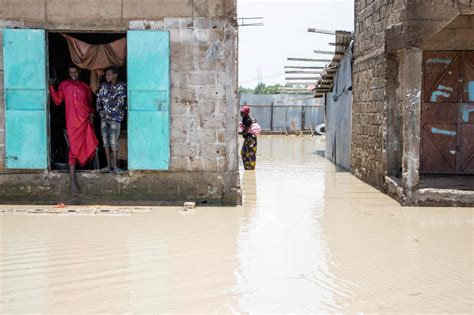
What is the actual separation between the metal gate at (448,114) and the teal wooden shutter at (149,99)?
5.52m

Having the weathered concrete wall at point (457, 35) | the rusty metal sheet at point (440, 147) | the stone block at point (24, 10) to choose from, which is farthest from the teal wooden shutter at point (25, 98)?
the rusty metal sheet at point (440, 147)

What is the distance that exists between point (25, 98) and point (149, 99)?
183 cm

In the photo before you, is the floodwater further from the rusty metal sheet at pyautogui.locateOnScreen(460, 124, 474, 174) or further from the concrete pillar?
the rusty metal sheet at pyautogui.locateOnScreen(460, 124, 474, 174)

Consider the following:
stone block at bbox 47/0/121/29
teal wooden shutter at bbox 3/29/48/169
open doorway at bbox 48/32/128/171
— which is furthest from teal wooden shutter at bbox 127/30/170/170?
teal wooden shutter at bbox 3/29/48/169

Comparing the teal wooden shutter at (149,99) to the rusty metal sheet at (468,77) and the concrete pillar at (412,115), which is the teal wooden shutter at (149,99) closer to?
the concrete pillar at (412,115)

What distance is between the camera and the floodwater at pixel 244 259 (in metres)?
4.51

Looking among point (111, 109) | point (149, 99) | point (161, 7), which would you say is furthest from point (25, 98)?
point (161, 7)

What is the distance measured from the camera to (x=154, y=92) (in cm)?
874

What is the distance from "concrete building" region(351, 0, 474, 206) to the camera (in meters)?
8.92

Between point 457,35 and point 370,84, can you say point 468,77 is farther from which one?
point 370,84

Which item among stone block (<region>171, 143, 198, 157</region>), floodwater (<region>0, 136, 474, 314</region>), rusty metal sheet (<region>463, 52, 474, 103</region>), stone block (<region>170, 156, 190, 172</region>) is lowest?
floodwater (<region>0, 136, 474, 314</region>)

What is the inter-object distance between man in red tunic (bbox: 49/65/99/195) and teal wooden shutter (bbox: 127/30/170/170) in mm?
780

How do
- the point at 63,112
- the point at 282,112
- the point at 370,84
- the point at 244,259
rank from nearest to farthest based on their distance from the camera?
the point at 244,259, the point at 63,112, the point at 370,84, the point at 282,112

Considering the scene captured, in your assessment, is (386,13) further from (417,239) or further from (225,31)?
(417,239)
